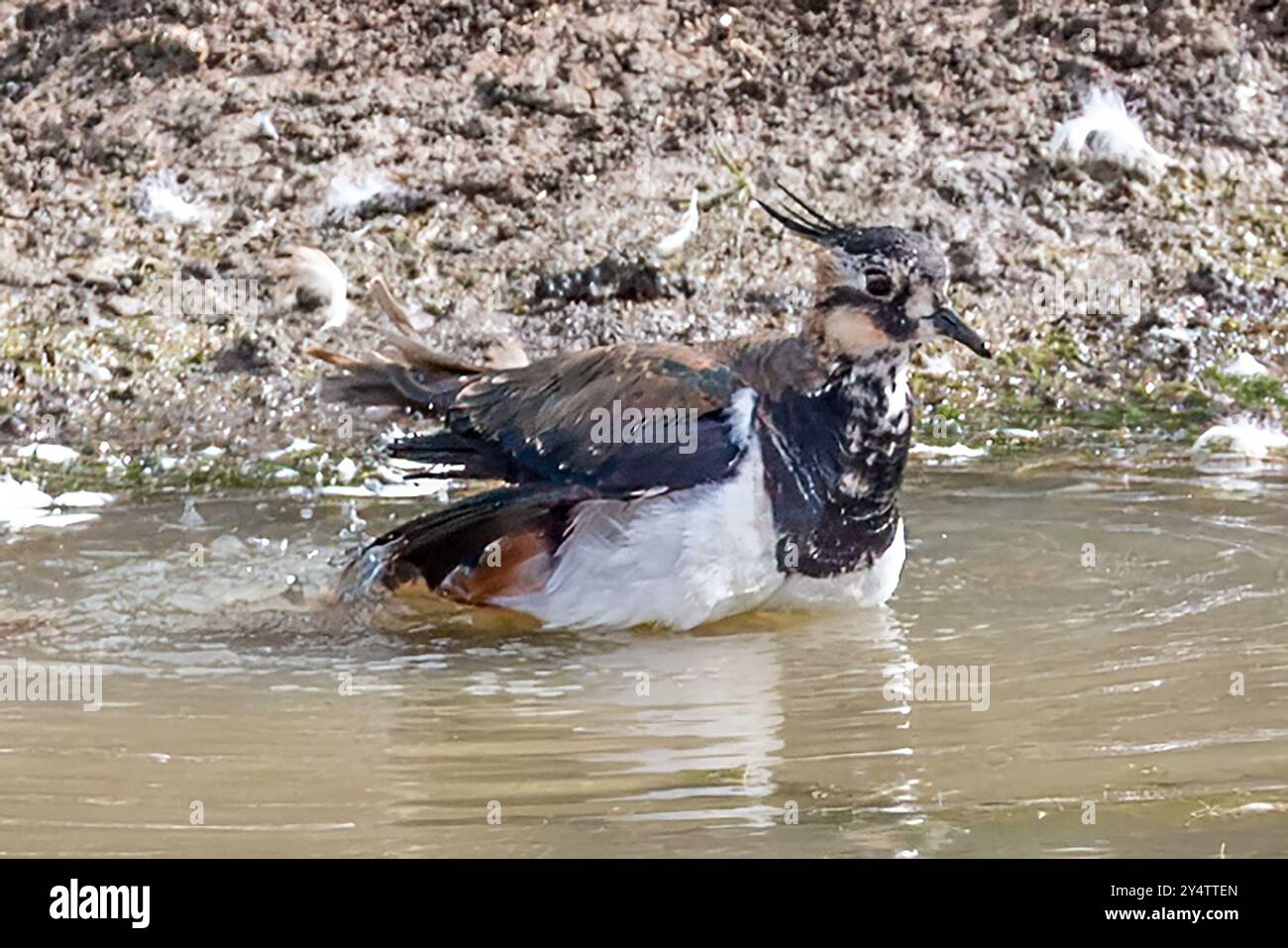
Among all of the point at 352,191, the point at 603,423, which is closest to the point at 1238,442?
the point at 603,423

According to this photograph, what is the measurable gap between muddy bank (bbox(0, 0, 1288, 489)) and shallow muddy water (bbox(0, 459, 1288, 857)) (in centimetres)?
132

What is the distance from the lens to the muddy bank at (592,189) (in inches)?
342

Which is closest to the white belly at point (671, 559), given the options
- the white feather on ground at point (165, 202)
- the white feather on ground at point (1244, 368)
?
the white feather on ground at point (1244, 368)

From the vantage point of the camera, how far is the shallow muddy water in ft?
13.9

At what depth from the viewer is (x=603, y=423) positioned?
606 cm

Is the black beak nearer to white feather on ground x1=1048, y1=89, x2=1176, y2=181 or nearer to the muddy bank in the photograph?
the muddy bank

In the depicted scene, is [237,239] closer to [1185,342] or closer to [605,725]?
[1185,342]

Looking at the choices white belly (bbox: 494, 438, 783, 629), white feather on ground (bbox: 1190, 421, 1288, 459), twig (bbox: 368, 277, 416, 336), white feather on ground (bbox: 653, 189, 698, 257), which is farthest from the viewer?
white feather on ground (bbox: 653, 189, 698, 257)

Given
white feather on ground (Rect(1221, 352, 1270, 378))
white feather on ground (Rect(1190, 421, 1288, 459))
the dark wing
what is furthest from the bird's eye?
white feather on ground (Rect(1221, 352, 1270, 378))

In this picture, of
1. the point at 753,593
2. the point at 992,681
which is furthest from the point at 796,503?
the point at 992,681

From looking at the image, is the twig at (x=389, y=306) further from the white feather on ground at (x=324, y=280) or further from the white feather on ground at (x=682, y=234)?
the white feather on ground at (x=682, y=234)

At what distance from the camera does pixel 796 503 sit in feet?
19.4

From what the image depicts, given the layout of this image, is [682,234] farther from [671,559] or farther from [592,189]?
[671,559]

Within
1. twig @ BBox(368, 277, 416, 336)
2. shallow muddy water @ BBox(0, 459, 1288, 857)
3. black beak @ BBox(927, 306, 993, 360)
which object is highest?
twig @ BBox(368, 277, 416, 336)
